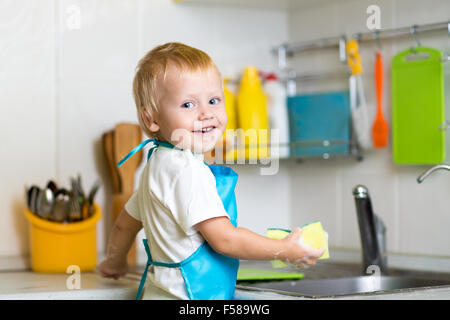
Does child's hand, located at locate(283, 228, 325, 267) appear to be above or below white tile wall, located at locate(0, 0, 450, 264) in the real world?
below

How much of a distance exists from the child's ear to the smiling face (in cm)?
2

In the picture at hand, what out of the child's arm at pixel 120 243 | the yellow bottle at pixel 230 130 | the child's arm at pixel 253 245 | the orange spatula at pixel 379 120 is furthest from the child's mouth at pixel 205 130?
the orange spatula at pixel 379 120

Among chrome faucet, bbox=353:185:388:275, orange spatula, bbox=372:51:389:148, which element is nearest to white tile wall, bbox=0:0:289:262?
chrome faucet, bbox=353:185:388:275

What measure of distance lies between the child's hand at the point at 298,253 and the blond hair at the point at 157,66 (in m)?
0.28

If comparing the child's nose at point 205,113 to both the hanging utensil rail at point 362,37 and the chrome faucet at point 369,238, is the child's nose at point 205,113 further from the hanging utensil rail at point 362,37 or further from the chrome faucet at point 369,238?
Answer: the hanging utensil rail at point 362,37

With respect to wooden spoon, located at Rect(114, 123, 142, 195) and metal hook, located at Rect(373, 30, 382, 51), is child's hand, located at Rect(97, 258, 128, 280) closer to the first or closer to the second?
wooden spoon, located at Rect(114, 123, 142, 195)

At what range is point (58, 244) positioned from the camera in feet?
4.79

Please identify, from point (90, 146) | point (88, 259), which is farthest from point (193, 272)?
point (90, 146)

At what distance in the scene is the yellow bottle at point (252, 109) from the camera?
1.65 metres

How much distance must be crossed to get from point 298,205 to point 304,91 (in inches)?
12.1

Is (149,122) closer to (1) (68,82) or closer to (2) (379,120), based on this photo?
(1) (68,82)

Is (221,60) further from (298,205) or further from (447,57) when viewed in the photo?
(447,57)

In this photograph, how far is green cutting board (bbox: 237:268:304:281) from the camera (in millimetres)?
1260

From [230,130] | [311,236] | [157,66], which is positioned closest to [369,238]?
[230,130]
